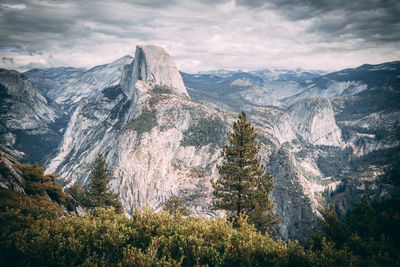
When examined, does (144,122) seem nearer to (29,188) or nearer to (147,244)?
(29,188)

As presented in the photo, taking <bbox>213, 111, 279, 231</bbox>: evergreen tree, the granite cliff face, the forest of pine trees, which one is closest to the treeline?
the forest of pine trees

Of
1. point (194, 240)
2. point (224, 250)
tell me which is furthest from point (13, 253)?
point (224, 250)

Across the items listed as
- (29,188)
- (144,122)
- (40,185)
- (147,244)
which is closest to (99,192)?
(40,185)

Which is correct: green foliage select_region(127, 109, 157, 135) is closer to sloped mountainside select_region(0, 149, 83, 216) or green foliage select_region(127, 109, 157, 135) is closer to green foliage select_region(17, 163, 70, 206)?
green foliage select_region(17, 163, 70, 206)

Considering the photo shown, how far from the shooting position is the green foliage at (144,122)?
132m

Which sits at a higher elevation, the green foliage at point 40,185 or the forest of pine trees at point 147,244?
the forest of pine trees at point 147,244

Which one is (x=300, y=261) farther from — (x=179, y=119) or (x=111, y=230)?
(x=179, y=119)

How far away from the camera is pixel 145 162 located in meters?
121

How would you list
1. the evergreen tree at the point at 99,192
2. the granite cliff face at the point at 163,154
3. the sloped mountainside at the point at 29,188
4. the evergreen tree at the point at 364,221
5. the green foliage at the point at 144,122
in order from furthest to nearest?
the green foliage at the point at 144,122, the granite cliff face at the point at 163,154, the evergreen tree at the point at 99,192, the evergreen tree at the point at 364,221, the sloped mountainside at the point at 29,188

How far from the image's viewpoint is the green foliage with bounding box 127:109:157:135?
131625 millimetres

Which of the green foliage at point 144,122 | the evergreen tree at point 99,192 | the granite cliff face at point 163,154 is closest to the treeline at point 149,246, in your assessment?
the evergreen tree at point 99,192

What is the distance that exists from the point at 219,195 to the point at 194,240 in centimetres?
1288

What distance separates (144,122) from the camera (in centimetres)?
13638

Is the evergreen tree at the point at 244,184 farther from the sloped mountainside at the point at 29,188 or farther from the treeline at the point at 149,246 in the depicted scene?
the sloped mountainside at the point at 29,188
